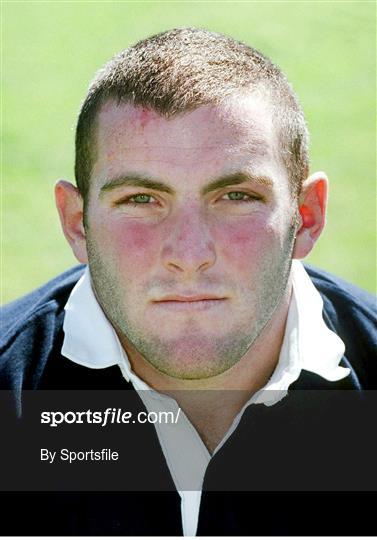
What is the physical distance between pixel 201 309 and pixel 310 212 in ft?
1.94

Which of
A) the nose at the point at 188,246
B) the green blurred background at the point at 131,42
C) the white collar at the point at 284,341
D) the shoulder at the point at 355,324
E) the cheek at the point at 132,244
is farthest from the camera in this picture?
the green blurred background at the point at 131,42

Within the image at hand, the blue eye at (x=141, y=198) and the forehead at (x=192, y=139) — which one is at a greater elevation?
the forehead at (x=192, y=139)

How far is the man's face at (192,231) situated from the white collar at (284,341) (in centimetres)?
10

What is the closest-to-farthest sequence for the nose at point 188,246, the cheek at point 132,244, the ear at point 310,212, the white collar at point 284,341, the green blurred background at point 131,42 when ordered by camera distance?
the nose at point 188,246
the cheek at point 132,244
the white collar at point 284,341
the ear at point 310,212
the green blurred background at point 131,42

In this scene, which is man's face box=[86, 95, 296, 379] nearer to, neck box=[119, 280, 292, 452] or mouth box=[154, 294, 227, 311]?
mouth box=[154, 294, 227, 311]

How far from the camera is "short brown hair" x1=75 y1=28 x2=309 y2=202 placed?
2.98m

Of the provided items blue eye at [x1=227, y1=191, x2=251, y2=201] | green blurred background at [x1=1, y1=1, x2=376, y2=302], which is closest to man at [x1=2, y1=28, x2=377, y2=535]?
blue eye at [x1=227, y1=191, x2=251, y2=201]

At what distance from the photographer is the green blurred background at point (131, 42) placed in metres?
5.75

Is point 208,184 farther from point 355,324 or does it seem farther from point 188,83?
point 355,324

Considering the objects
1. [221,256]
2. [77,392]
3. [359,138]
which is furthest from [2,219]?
[221,256]

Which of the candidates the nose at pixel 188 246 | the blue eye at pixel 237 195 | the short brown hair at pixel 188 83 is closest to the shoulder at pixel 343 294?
the short brown hair at pixel 188 83

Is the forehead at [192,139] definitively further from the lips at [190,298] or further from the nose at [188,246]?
the lips at [190,298]

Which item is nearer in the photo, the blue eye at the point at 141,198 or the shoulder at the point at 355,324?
the blue eye at the point at 141,198

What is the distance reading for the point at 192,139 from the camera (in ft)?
9.59
